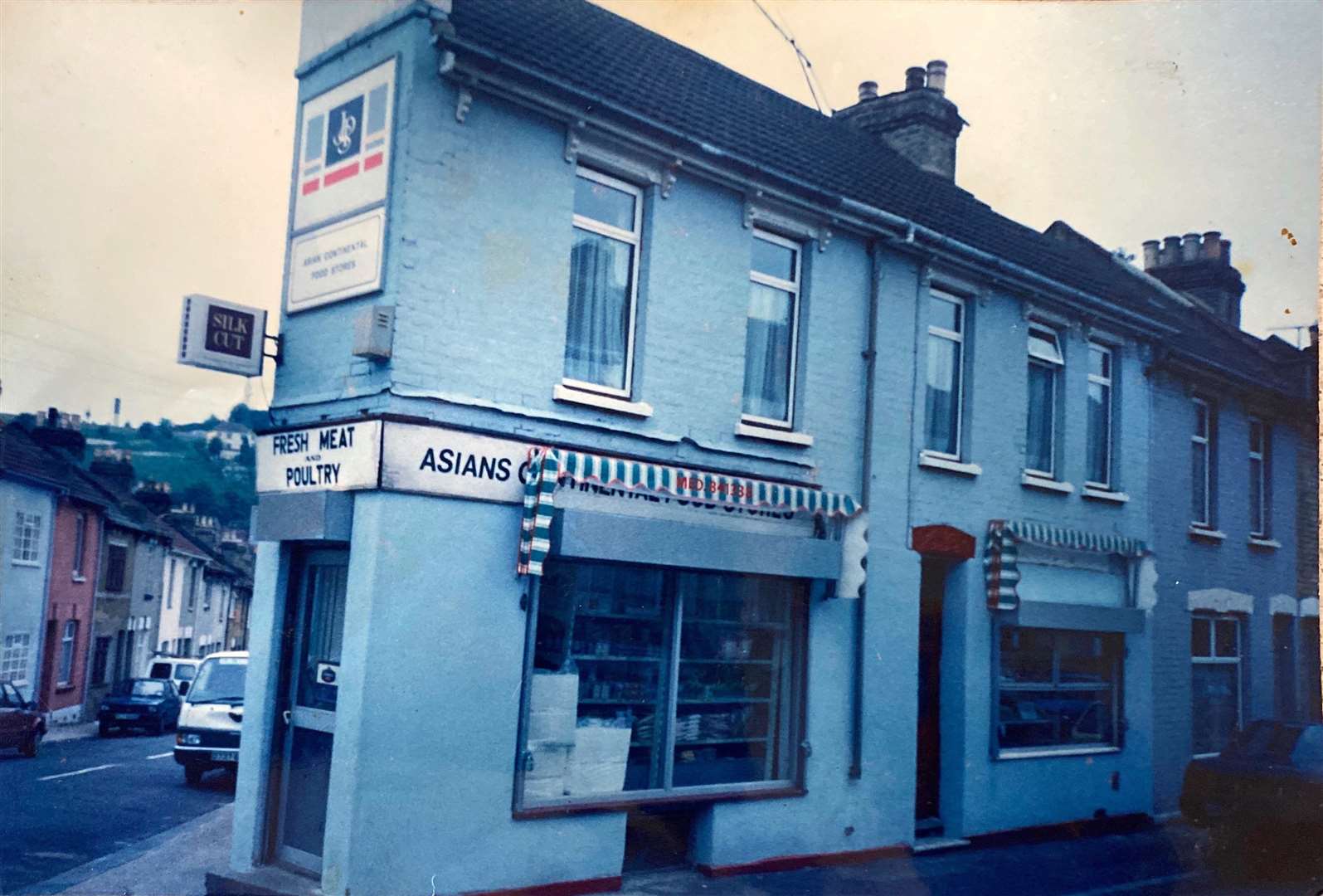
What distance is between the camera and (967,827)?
11836 mm

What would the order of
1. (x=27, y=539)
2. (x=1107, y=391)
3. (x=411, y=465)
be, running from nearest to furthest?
1. (x=411, y=465)
2. (x=1107, y=391)
3. (x=27, y=539)

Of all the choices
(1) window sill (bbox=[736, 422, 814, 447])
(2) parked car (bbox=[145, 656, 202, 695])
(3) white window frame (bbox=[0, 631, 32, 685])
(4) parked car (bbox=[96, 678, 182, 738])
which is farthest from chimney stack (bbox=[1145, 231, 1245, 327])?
(3) white window frame (bbox=[0, 631, 32, 685])

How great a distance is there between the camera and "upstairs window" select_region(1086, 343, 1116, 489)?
46.9ft

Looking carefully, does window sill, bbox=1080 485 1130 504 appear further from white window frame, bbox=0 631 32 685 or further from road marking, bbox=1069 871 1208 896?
white window frame, bbox=0 631 32 685

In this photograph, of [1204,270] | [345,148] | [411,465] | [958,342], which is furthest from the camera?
[1204,270]

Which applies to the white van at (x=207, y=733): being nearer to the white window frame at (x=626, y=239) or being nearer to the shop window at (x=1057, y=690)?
the white window frame at (x=626, y=239)

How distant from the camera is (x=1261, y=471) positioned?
16.8 m

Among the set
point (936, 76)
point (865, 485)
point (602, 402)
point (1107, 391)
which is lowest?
point (865, 485)

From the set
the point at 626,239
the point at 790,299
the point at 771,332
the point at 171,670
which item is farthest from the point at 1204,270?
the point at 171,670

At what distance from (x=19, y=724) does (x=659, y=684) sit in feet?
54.5

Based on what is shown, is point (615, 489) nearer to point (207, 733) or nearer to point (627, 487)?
point (627, 487)

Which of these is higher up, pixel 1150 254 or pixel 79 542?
pixel 1150 254

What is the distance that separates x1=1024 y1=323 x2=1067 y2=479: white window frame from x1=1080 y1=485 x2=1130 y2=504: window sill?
1.72 ft

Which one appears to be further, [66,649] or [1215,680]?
[66,649]
